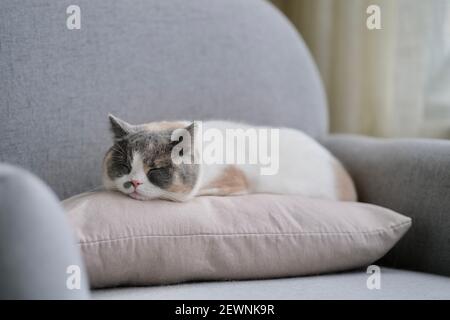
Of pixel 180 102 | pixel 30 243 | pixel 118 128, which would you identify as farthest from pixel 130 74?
pixel 30 243

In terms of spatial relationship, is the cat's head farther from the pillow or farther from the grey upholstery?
the grey upholstery

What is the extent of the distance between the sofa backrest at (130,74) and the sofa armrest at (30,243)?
2.05ft

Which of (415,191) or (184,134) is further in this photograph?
(415,191)

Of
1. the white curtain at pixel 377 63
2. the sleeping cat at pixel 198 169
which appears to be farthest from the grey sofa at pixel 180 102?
the white curtain at pixel 377 63

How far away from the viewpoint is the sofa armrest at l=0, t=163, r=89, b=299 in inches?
23.6

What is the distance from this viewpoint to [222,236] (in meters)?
1.02

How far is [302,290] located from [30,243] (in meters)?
0.53

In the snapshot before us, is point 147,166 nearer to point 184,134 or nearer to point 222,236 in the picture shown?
point 184,134

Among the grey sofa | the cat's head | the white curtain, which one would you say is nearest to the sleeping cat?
the cat's head

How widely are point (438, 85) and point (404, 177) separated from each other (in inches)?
28.7

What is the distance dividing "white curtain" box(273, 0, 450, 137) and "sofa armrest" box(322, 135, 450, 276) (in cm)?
54

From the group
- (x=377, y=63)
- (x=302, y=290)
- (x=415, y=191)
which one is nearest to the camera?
(x=302, y=290)

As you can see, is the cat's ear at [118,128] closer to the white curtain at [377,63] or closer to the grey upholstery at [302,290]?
the grey upholstery at [302,290]

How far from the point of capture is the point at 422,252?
124 cm
